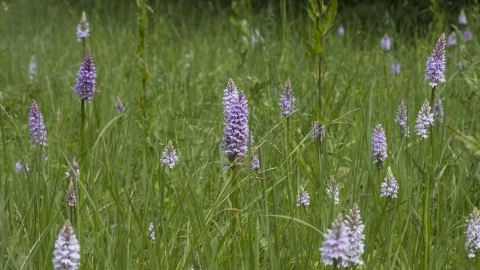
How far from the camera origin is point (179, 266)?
6.50 feet

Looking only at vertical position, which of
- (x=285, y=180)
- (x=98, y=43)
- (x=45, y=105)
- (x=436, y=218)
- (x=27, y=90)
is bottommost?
(x=436, y=218)

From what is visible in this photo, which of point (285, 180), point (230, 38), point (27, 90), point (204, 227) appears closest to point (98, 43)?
point (230, 38)

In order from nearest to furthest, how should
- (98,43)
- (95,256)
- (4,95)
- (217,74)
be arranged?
(95,256)
(4,95)
(217,74)
(98,43)

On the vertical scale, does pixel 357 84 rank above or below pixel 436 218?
→ above

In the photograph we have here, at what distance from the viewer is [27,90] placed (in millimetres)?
4738

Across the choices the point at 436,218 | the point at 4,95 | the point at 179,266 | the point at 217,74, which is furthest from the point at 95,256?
the point at 217,74

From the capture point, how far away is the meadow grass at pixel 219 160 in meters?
1.98

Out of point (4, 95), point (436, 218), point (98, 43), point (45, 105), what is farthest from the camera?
point (98, 43)

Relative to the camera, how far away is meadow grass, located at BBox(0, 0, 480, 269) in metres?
1.98

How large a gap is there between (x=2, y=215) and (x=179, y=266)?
52 cm

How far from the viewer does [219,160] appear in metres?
3.09

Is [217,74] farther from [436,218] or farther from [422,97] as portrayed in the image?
[436,218]

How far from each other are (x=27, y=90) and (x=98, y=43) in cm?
178

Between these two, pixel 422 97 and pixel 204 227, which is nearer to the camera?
pixel 204 227
